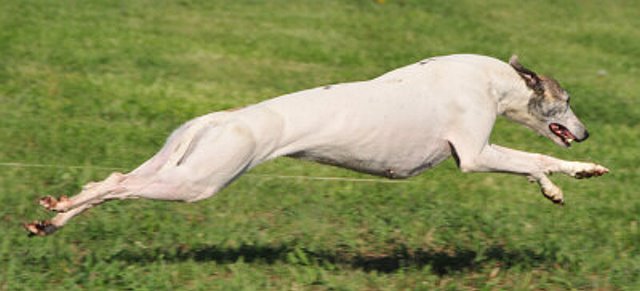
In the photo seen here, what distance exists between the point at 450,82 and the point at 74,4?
32.0 ft

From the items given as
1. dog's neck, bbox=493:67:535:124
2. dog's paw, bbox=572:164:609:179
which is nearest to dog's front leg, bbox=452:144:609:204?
dog's paw, bbox=572:164:609:179

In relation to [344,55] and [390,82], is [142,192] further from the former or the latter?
[344,55]

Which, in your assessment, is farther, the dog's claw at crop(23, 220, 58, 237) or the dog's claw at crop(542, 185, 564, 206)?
the dog's claw at crop(542, 185, 564, 206)

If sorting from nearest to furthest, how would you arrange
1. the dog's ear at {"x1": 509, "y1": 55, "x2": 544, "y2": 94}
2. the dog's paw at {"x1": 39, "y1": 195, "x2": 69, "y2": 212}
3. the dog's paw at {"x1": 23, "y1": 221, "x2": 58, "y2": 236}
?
the dog's paw at {"x1": 39, "y1": 195, "x2": 69, "y2": 212}
the dog's paw at {"x1": 23, "y1": 221, "x2": 58, "y2": 236}
the dog's ear at {"x1": 509, "y1": 55, "x2": 544, "y2": 94}

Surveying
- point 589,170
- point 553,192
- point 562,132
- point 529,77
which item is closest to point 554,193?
point 553,192

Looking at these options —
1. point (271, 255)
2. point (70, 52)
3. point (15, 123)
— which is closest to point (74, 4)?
point (70, 52)

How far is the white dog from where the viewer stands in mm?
6410

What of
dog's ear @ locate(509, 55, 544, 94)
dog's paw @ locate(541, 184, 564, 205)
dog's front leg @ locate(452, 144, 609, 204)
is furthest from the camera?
dog's ear @ locate(509, 55, 544, 94)

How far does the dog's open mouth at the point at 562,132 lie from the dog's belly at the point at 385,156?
95 cm

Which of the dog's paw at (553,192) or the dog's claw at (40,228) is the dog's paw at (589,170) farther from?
the dog's claw at (40,228)

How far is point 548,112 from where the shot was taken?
24.9 feet

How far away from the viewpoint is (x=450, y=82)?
7000mm

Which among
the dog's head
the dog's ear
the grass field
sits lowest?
the grass field

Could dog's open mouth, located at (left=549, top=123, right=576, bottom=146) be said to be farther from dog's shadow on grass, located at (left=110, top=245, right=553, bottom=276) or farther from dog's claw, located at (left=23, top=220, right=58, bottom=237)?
dog's claw, located at (left=23, top=220, right=58, bottom=237)
